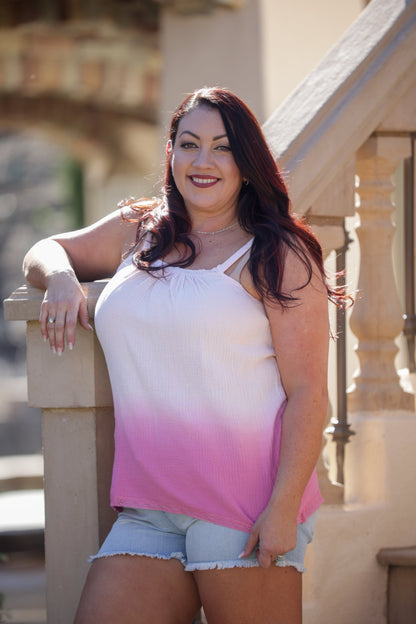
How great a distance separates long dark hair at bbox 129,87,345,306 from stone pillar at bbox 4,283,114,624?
0.71 feet

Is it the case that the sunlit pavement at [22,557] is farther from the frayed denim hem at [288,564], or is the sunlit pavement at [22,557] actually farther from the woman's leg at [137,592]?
the frayed denim hem at [288,564]

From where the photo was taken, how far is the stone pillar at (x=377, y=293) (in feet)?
8.62

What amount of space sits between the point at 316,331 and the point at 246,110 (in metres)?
0.56

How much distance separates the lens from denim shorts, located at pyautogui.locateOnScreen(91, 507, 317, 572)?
1.84m

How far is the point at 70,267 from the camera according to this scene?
2.18 meters

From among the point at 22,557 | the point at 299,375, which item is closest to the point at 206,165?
the point at 299,375

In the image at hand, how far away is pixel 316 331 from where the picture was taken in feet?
6.26

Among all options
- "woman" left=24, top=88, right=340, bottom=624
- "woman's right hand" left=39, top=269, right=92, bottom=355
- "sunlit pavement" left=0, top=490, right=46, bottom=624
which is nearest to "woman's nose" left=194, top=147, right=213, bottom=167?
"woman" left=24, top=88, right=340, bottom=624

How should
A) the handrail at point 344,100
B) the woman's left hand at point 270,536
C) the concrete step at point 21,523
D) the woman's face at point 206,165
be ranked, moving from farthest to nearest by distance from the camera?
the concrete step at point 21,523 < the handrail at point 344,100 < the woman's face at point 206,165 < the woman's left hand at point 270,536

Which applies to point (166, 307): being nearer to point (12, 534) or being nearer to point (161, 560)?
point (161, 560)

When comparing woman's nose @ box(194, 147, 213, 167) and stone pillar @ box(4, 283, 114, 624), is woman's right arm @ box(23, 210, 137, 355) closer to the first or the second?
stone pillar @ box(4, 283, 114, 624)

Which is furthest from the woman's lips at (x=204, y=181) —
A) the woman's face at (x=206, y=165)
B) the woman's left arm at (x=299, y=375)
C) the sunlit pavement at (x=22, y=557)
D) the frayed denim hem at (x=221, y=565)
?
the sunlit pavement at (x=22, y=557)

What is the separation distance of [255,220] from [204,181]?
15 centimetres

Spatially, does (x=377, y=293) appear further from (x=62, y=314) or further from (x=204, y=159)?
(x=62, y=314)
